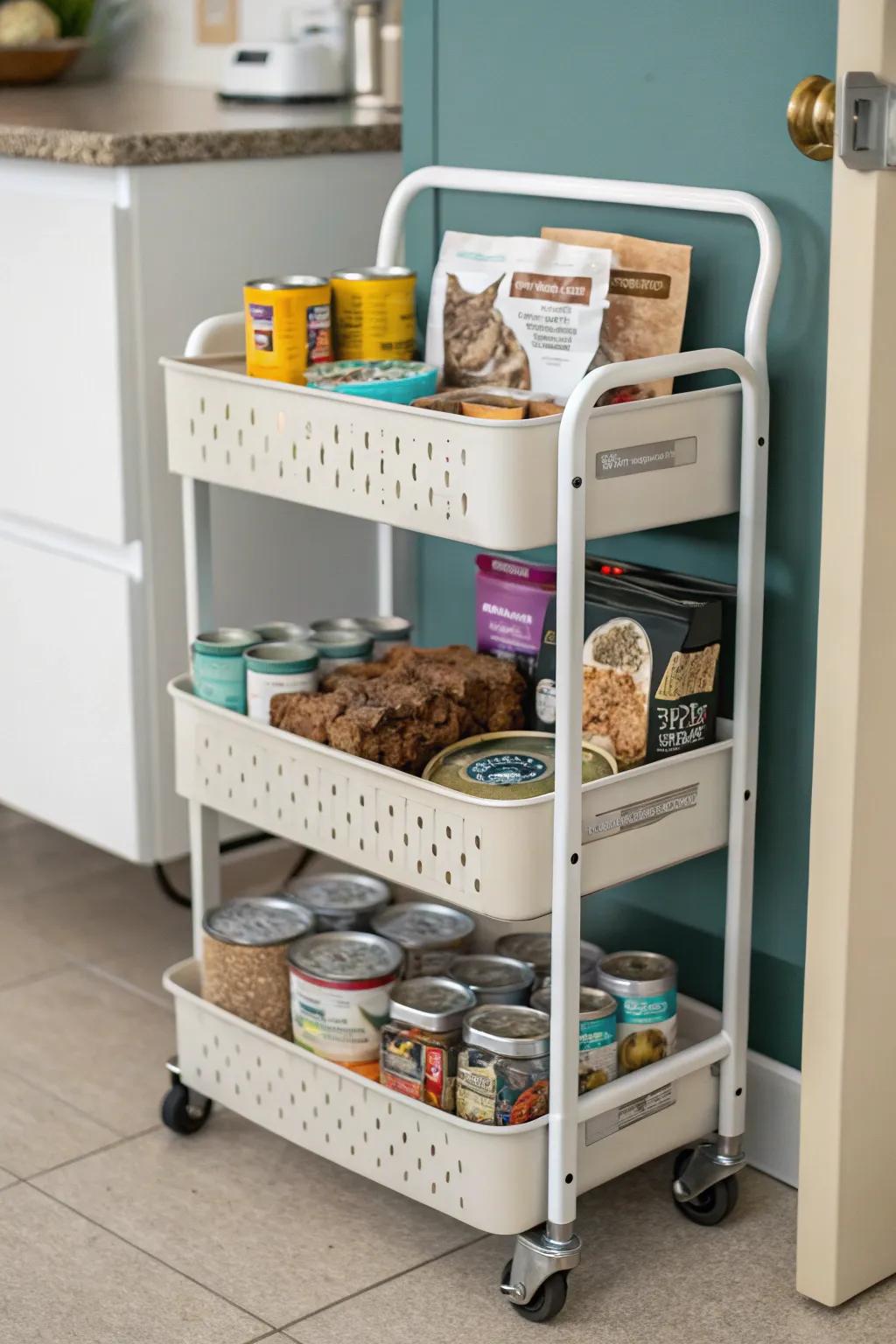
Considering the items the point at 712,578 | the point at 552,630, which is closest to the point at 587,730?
the point at 552,630

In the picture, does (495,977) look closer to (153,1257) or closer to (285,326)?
(153,1257)

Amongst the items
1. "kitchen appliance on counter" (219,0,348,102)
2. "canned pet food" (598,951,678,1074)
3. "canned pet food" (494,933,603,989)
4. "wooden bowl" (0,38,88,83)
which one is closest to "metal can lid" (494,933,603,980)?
"canned pet food" (494,933,603,989)

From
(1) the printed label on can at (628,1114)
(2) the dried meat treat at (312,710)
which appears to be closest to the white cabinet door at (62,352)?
(2) the dried meat treat at (312,710)

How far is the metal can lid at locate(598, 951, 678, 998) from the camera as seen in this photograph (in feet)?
5.58

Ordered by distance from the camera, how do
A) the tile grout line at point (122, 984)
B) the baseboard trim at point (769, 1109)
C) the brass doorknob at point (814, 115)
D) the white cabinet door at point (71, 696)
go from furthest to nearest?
the tile grout line at point (122, 984), the white cabinet door at point (71, 696), the baseboard trim at point (769, 1109), the brass doorknob at point (814, 115)

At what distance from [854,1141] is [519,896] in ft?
1.26

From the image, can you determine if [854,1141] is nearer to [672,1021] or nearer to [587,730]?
[672,1021]

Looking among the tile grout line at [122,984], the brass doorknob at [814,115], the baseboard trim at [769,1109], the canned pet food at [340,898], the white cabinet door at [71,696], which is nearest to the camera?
the brass doorknob at [814,115]

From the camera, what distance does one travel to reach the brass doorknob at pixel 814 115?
148 cm

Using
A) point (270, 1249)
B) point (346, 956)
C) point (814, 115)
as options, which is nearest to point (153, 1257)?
point (270, 1249)

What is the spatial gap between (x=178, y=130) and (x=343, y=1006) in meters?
0.99

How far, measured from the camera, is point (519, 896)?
1519 millimetres

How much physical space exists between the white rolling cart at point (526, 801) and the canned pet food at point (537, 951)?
144mm

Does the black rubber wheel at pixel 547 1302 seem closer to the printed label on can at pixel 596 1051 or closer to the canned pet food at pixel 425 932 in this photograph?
the printed label on can at pixel 596 1051
